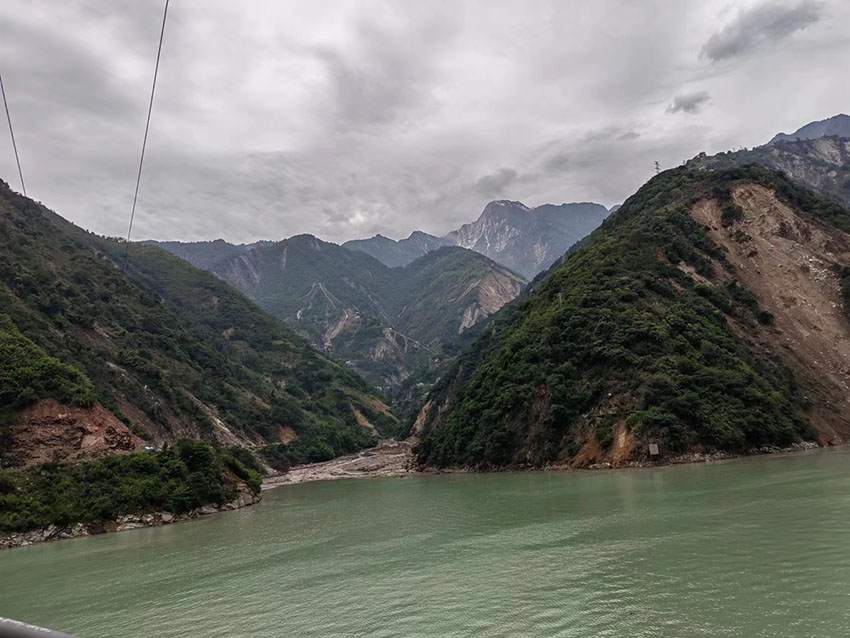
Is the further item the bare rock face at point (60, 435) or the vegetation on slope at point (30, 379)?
the vegetation on slope at point (30, 379)

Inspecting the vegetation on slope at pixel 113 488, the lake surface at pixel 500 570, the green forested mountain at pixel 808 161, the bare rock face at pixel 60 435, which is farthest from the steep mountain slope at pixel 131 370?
the green forested mountain at pixel 808 161

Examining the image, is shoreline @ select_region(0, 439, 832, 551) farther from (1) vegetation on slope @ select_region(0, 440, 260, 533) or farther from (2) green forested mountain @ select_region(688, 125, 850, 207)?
(2) green forested mountain @ select_region(688, 125, 850, 207)

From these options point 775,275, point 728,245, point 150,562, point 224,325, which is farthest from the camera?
point 224,325

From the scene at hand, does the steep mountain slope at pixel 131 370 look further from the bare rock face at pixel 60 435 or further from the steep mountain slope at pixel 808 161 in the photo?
the steep mountain slope at pixel 808 161

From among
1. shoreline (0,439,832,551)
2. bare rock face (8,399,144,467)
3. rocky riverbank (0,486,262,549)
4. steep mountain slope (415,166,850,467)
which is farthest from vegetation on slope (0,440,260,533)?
steep mountain slope (415,166,850,467)

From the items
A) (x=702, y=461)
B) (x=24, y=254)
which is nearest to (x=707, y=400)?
(x=702, y=461)

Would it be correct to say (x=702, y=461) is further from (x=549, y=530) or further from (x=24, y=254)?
(x=24, y=254)
